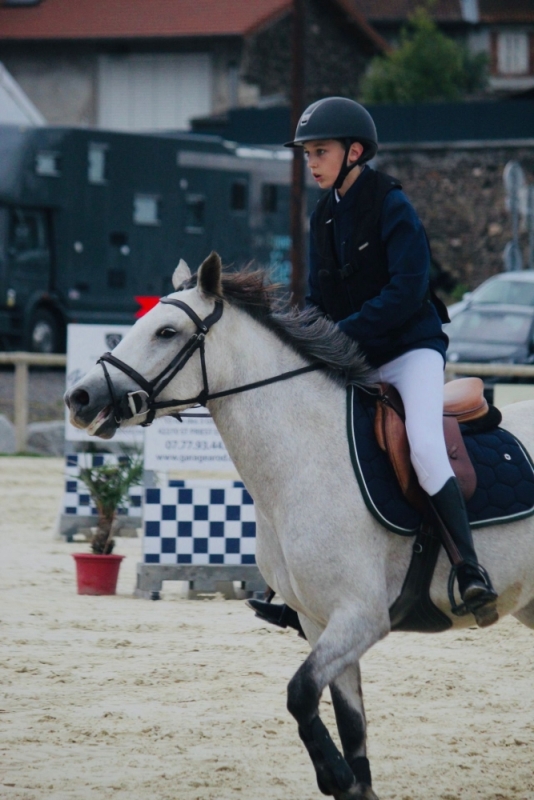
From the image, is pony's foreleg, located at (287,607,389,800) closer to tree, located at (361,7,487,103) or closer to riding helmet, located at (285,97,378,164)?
riding helmet, located at (285,97,378,164)

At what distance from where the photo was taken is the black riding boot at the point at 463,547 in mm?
4773

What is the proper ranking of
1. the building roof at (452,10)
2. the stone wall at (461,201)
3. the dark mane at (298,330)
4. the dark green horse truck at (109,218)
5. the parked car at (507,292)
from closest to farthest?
the dark mane at (298,330) → the parked car at (507,292) → the dark green horse truck at (109,218) → the stone wall at (461,201) → the building roof at (452,10)

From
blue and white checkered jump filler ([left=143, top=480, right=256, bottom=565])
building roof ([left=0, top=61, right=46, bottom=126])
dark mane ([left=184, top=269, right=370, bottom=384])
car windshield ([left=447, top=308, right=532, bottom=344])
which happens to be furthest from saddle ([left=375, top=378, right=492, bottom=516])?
building roof ([left=0, top=61, right=46, bottom=126])

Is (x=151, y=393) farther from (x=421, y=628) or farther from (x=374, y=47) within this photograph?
(x=374, y=47)

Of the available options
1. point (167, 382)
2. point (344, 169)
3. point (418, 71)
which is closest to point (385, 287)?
point (344, 169)

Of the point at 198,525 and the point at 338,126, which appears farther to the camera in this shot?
the point at 198,525

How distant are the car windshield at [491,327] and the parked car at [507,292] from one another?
1.94 ft

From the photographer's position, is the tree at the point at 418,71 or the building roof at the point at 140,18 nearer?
the tree at the point at 418,71

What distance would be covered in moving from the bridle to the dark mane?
0.46 ft

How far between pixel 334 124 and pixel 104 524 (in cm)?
491

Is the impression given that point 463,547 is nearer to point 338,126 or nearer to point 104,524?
point 338,126

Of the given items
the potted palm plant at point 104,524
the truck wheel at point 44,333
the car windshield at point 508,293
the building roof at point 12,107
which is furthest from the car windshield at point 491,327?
the potted palm plant at point 104,524

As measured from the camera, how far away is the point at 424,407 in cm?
486

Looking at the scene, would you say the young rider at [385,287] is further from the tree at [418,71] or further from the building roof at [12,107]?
the tree at [418,71]
